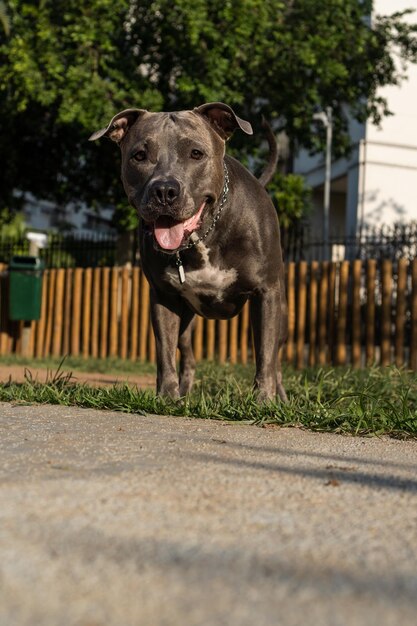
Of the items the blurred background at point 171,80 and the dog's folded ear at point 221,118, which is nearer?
the dog's folded ear at point 221,118

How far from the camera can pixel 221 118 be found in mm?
4875

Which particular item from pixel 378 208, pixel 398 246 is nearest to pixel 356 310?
pixel 398 246

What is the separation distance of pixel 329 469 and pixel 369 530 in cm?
76

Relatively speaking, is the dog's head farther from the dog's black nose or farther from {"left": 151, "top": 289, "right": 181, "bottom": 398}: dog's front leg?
{"left": 151, "top": 289, "right": 181, "bottom": 398}: dog's front leg

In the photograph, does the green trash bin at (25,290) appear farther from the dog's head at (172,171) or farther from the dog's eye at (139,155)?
the dog's eye at (139,155)

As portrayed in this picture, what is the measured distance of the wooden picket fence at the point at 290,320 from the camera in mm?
10516

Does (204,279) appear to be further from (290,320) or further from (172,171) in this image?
(290,320)

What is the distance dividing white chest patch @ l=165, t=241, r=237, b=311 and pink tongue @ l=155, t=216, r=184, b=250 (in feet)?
1.11

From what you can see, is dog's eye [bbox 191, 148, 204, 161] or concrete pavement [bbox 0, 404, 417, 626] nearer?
concrete pavement [bbox 0, 404, 417, 626]

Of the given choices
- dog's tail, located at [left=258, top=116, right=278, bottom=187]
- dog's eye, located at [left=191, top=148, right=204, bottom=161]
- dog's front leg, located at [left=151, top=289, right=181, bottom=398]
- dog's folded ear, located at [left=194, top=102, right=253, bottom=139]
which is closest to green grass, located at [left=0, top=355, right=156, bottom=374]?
dog's tail, located at [left=258, top=116, right=278, bottom=187]

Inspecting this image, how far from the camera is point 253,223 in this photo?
4938 millimetres

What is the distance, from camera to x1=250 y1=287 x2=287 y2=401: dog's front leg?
16.1 feet

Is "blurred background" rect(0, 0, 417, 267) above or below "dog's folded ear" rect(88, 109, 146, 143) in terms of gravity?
above

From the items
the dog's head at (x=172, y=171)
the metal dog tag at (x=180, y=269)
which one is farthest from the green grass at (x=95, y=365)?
the dog's head at (x=172, y=171)
